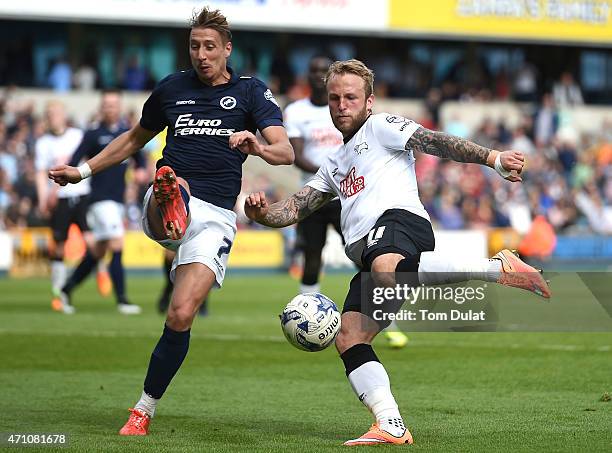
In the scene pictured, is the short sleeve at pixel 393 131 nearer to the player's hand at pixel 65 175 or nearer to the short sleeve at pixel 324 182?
the short sleeve at pixel 324 182

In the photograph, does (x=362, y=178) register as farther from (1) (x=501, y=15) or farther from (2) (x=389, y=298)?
(1) (x=501, y=15)

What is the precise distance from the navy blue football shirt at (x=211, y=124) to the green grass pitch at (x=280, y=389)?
1.54m

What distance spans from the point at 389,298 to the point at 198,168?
1.61 m

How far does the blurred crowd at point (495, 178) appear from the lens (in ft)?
84.3

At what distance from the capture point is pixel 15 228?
24.2 m

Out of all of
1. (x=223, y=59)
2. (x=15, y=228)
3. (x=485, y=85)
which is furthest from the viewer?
(x=485, y=85)

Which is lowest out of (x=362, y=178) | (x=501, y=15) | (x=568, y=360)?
(x=501, y=15)

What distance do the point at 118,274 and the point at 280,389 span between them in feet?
22.6

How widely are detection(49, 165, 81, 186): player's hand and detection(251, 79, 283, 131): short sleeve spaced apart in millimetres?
1266

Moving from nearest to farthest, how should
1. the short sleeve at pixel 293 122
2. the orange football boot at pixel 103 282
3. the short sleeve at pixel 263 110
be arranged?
the short sleeve at pixel 263 110 < the short sleeve at pixel 293 122 < the orange football boot at pixel 103 282

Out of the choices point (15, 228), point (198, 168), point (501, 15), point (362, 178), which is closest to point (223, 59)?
point (198, 168)

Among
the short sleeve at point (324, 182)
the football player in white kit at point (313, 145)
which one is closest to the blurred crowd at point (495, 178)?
the football player in white kit at point (313, 145)

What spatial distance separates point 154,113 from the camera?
8.03 m

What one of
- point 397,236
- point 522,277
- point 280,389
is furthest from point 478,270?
point 280,389
